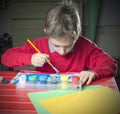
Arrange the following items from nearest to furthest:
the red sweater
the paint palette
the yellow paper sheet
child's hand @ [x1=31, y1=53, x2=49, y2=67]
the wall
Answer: the yellow paper sheet < the paint palette < child's hand @ [x1=31, y1=53, x2=49, y2=67] < the red sweater < the wall

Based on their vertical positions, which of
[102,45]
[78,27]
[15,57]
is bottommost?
[102,45]

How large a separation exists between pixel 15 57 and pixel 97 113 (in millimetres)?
542

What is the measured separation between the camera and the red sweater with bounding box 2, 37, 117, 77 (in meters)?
1.11

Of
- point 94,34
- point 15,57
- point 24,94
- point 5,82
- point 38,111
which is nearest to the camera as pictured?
point 38,111

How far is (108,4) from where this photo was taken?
2.81m

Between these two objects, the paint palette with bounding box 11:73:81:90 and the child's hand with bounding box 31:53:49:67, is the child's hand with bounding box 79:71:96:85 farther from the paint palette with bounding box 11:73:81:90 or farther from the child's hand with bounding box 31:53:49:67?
the child's hand with bounding box 31:53:49:67

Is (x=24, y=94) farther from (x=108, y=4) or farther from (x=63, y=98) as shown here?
(x=108, y=4)

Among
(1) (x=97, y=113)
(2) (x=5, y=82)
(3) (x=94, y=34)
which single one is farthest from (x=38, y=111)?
(3) (x=94, y=34)

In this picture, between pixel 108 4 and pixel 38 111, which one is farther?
pixel 108 4

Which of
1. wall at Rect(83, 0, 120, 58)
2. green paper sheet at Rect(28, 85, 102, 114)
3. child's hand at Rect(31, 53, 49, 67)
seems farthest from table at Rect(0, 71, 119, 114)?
wall at Rect(83, 0, 120, 58)

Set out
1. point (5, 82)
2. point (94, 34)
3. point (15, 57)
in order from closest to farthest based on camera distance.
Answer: point (5, 82)
point (15, 57)
point (94, 34)

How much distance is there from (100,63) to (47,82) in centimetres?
29

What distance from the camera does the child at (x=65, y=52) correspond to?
100 centimetres

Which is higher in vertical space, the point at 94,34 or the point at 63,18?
the point at 63,18
